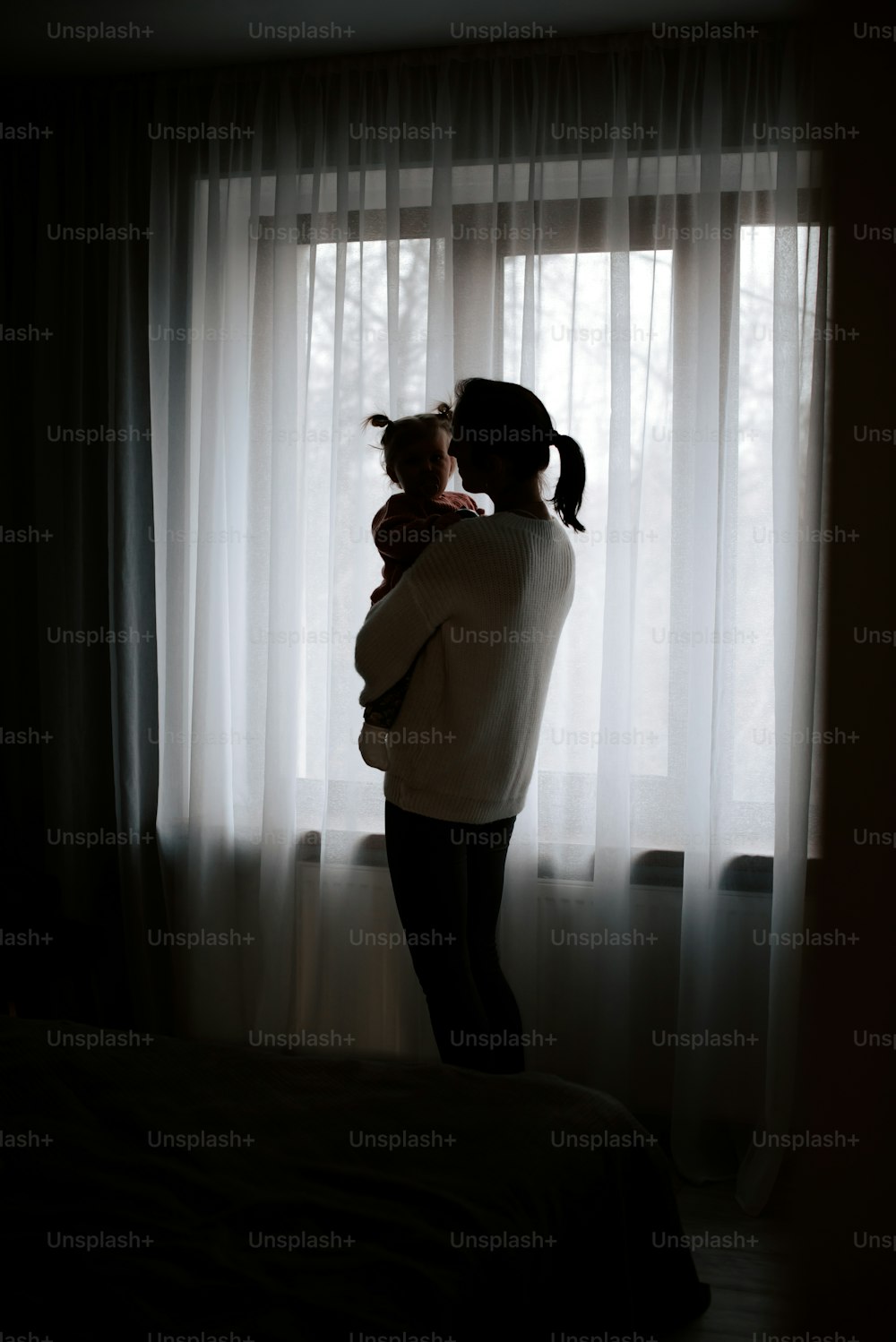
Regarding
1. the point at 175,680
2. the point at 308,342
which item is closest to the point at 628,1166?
the point at 175,680

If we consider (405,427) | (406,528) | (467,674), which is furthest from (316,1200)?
(405,427)

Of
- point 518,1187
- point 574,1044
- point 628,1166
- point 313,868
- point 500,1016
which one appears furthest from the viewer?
point 313,868

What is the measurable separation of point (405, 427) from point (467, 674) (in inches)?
22.7

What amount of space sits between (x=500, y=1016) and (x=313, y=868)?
941 mm

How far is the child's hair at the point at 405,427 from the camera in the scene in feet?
7.19

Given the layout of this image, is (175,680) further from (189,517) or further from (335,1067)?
(335,1067)

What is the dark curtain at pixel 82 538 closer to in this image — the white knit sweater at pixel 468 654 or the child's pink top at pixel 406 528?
the child's pink top at pixel 406 528

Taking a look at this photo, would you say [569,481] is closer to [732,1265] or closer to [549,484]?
[549,484]

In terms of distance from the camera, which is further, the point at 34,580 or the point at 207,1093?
the point at 34,580

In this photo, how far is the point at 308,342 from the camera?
2863 millimetres

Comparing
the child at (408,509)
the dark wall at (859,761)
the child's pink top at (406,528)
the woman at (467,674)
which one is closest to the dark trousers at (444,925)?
the woman at (467,674)

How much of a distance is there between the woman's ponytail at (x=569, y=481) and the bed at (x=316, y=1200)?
105 centimetres

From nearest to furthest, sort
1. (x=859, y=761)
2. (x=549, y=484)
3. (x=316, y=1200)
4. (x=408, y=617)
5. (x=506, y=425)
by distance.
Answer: (x=859, y=761) → (x=316, y=1200) → (x=408, y=617) → (x=506, y=425) → (x=549, y=484)

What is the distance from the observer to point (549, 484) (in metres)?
2.69
